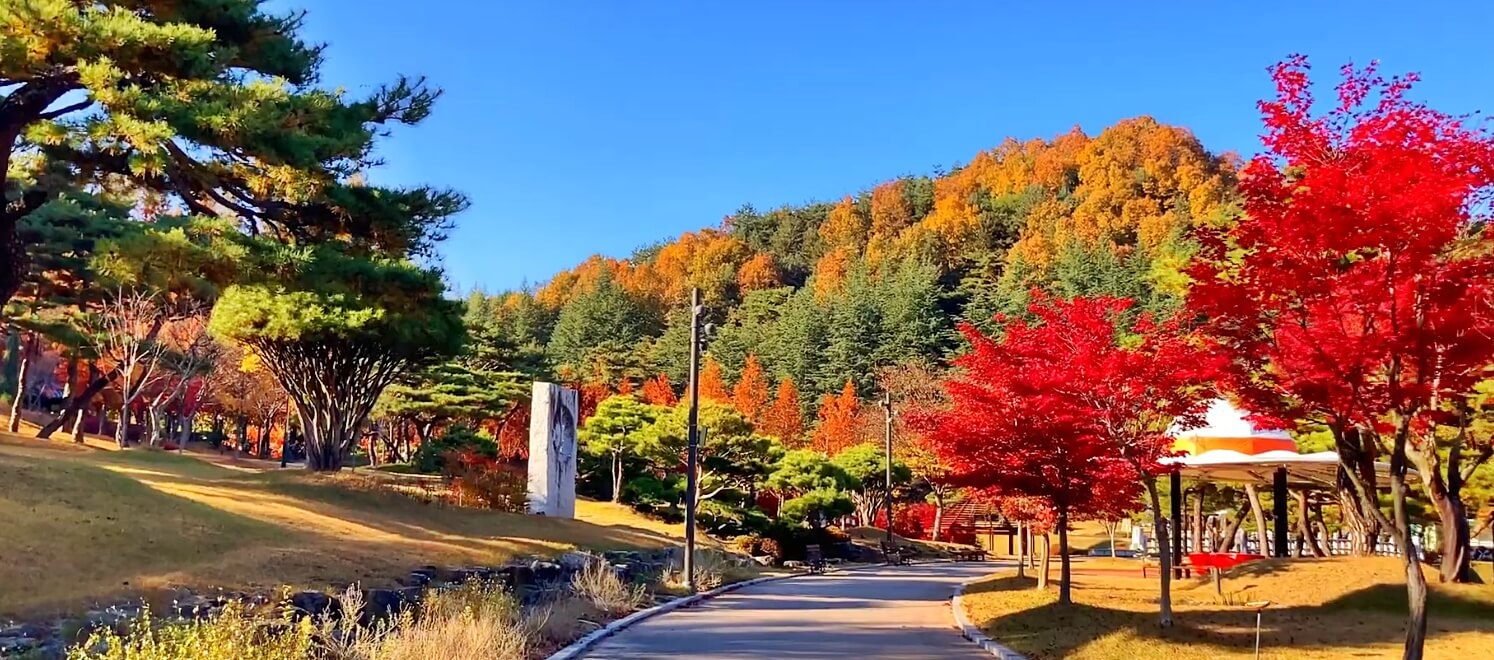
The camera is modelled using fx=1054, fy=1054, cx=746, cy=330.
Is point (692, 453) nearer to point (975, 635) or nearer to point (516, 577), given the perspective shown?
point (516, 577)

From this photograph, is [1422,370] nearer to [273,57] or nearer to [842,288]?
[273,57]

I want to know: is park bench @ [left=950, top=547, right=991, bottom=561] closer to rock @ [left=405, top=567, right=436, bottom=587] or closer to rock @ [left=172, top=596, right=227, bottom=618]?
rock @ [left=405, top=567, right=436, bottom=587]

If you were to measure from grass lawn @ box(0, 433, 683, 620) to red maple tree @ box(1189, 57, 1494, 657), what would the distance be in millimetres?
11627

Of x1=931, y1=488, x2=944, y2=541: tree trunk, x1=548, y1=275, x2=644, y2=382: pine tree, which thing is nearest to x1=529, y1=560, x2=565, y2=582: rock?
x1=931, y1=488, x2=944, y2=541: tree trunk

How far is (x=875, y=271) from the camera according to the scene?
101 meters

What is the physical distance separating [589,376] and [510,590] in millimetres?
65152

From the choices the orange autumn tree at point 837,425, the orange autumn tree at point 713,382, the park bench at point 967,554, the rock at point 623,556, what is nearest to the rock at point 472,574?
Answer: the rock at point 623,556

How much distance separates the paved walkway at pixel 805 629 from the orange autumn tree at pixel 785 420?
47269 mm

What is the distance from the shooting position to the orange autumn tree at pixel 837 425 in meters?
68.4

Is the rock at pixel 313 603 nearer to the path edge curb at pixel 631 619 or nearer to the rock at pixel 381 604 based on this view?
the rock at pixel 381 604

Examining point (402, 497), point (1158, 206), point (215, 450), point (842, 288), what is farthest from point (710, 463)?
point (1158, 206)

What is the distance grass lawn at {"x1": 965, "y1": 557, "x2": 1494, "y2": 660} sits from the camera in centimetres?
1259

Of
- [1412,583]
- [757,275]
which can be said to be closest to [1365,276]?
[1412,583]

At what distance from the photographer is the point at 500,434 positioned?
200 feet
